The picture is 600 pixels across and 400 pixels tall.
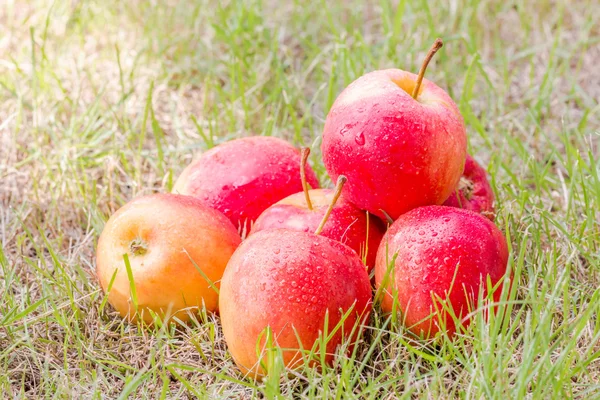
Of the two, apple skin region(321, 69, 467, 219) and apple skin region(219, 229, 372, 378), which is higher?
apple skin region(321, 69, 467, 219)

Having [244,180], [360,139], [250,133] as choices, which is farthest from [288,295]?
[250,133]

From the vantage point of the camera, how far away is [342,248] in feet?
5.78

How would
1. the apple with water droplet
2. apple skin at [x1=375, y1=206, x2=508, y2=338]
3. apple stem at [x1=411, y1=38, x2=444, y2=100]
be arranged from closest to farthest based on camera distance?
the apple with water droplet < apple skin at [x1=375, y1=206, x2=508, y2=338] < apple stem at [x1=411, y1=38, x2=444, y2=100]

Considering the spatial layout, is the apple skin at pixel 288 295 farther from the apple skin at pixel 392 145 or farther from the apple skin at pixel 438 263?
the apple skin at pixel 392 145

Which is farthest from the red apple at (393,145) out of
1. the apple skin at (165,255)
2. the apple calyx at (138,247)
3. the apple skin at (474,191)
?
the apple calyx at (138,247)

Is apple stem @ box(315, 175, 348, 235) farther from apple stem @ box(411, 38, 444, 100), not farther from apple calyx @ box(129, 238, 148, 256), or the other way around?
apple calyx @ box(129, 238, 148, 256)

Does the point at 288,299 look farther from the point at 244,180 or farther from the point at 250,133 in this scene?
the point at 250,133

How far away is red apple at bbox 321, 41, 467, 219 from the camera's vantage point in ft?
5.91

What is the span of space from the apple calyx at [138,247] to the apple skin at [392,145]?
1.69 ft

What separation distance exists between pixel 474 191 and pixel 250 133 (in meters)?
1.06

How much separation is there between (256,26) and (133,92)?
65 cm

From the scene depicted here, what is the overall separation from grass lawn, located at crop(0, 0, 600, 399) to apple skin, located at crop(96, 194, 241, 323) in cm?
7

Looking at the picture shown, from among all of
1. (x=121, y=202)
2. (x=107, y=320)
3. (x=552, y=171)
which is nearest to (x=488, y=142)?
(x=552, y=171)

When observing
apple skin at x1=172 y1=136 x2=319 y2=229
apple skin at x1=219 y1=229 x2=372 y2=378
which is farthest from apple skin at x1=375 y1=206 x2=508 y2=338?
apple skin at x1=172 y1=136 x2=319 y2=229
